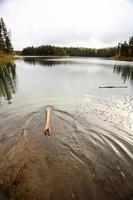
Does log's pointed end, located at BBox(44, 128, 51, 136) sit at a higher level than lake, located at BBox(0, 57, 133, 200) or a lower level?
higher

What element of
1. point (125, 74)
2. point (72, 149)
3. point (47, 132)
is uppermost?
point (125, 74)

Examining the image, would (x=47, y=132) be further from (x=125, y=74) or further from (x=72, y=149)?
(x=125, y=74)

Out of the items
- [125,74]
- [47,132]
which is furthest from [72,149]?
[125,74]

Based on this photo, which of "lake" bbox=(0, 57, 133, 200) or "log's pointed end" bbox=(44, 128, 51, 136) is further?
"log's pointed end" bbox=(44, 128, 51, 136)

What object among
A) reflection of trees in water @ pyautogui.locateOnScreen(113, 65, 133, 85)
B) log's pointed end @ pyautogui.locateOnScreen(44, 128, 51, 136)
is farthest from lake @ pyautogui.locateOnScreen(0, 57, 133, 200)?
reflection of trees in water @ pyautogui.locateOnScreen(113, 65, 133, 85)

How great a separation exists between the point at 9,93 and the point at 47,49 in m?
161

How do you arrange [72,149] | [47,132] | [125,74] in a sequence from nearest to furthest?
[72,149] → [47,132] → [125,74]

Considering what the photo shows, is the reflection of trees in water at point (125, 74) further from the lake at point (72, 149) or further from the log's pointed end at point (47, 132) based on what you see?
the log's pointed end at point (47, 132)

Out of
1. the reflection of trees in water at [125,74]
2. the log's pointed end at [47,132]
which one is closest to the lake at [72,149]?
the log's pointed end at [47,132]

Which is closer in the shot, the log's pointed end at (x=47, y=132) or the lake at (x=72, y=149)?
the lake at (x=72, y=149)

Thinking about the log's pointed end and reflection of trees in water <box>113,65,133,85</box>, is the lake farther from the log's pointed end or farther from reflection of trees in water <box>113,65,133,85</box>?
reflection of trees in water <box>113,65,133,85</box>

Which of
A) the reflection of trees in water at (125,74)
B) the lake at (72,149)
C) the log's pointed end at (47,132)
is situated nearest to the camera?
the lake at (72,149)

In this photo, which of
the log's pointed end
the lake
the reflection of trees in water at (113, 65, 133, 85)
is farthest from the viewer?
the reflection of trees in water at (113, 65, 133, 85)

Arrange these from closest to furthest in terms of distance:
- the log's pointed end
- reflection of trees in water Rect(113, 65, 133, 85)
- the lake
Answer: the lake
the log's pointed end
reflection of trees in water Rect(113, 65, 133, 85)
